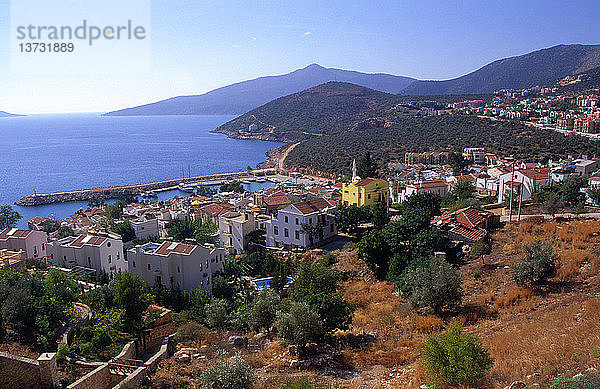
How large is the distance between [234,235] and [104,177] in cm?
5910

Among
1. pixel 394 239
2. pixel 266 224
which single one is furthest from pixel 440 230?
pixel 266 224

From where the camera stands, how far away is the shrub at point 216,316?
1294 centimetres

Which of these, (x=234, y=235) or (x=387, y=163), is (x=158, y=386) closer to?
(x=234, y=235)

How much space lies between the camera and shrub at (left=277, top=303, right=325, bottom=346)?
921 centimetres

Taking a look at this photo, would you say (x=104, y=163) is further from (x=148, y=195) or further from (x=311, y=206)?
(x=311, y=206)

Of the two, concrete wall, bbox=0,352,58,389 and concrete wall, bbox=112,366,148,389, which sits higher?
concrete wall, bbox=0,352,58,389

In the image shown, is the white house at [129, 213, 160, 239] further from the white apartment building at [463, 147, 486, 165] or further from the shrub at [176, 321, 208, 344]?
the white apartment building at [463, 147, 486, 165]

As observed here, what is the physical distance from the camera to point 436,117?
7969cm

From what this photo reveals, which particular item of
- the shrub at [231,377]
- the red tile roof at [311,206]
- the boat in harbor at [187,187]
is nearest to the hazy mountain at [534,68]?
the boat in harbor at [187,187]

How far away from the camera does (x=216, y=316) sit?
514 inches

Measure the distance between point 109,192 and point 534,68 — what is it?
149 metres

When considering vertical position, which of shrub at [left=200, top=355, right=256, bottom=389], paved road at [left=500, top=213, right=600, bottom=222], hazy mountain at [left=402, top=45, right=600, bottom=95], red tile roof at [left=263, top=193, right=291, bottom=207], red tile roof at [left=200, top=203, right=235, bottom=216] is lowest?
red tile roof at [left=200, top=203, right=235, bottom=216]

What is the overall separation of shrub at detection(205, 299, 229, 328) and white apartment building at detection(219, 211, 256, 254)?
11.2 meters

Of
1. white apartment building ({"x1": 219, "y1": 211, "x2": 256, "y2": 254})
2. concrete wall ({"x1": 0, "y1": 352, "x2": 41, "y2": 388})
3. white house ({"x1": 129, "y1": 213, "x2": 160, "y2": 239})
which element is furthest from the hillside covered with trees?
concrete wall ({"x1": 0, "y1": 352, "x2": 41, "y2": 388})
